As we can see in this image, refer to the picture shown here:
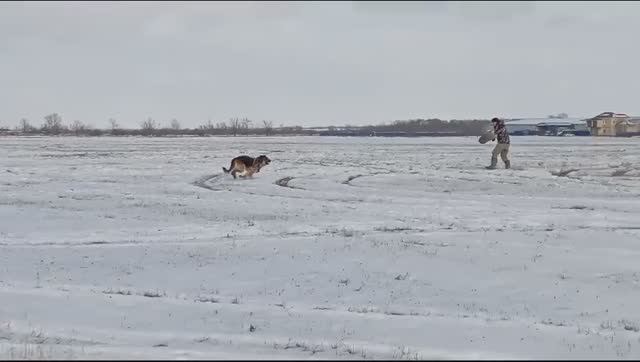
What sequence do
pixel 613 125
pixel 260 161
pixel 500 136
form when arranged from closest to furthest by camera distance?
1. pixel 260 161
2. pixel 500 136
3. pixel 613 125

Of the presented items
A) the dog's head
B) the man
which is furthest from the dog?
the man

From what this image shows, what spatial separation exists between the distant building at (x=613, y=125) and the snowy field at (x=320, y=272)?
96.8 metres

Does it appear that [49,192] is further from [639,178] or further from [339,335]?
[639,178]

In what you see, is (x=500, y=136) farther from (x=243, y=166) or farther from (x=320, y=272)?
(x=320, y=272)

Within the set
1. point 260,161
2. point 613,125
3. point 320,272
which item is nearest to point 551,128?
point 613,125

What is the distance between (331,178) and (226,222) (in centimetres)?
1055

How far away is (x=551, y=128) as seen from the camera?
376 feet

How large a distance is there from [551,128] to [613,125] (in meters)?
9.77

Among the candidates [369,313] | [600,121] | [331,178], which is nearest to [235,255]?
[369,313]

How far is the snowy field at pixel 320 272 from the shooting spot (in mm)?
8500

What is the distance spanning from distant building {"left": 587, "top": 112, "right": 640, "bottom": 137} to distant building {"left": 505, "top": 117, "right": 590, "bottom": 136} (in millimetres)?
1518

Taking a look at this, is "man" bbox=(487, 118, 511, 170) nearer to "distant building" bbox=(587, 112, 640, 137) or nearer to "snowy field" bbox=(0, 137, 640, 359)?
"snowy field" bbox=(0, 137, 640, 359)

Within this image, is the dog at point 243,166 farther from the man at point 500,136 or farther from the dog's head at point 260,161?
the man at point 500,136

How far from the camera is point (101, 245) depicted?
1444 centimetres
